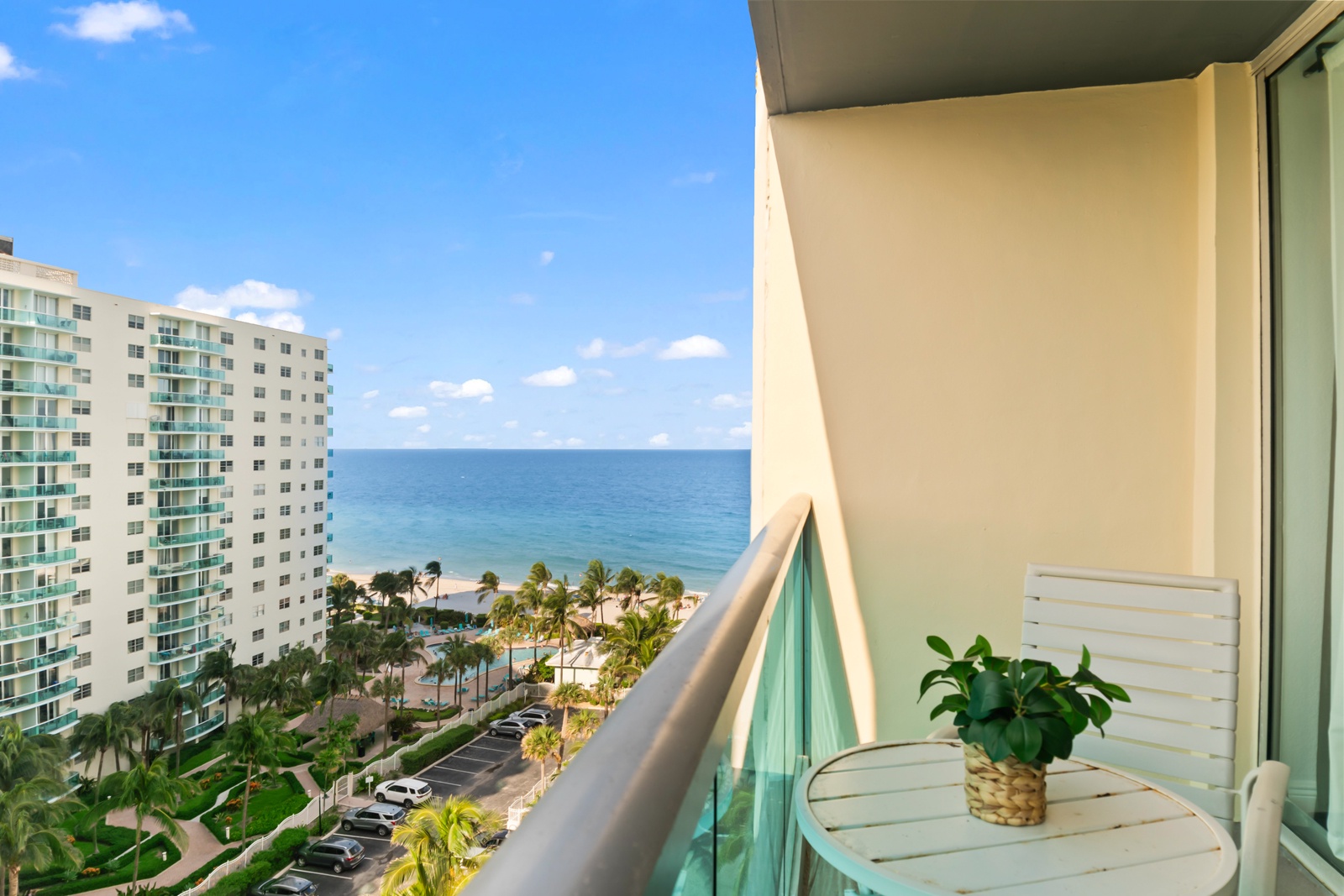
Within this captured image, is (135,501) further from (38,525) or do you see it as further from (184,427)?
(184,427)

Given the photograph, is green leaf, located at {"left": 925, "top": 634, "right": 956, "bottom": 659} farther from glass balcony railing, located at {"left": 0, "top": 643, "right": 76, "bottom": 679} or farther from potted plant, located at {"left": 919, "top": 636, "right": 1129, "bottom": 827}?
glass balcony railing, located at {"left": 0, "top": 643, "right": 76, "bottom": 679}

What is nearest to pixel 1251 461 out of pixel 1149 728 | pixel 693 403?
pixel 1149 728

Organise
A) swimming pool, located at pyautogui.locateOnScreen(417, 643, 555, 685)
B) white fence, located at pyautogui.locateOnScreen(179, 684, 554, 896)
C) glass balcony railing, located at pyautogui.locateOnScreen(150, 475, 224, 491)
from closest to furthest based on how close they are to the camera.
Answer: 1. white fence, located at pyautogui.locateOnScreen(179, 684, 554, 896)
2. glass balcony railing, located at pyautogui.locateOnScreen(150, 475, 224, 491)
3. swimming pool, located at pyautogui.locateOnScreen(417, 643, 555, 685)

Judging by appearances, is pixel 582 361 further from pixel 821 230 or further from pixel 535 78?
pixel 821 230

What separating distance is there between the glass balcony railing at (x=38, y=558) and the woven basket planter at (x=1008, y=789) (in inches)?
1246

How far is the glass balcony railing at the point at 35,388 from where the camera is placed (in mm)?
24237

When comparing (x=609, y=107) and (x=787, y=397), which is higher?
(x=609, y=107)

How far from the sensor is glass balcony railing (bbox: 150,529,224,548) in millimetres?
27734

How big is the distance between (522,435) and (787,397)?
73.1 metres

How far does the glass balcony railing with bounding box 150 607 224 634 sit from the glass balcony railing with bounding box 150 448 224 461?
5.89 m

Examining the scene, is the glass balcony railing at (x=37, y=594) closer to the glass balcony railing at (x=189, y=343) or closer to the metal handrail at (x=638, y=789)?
the glass balcony railing at (x=189, y=343)

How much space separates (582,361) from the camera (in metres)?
66.7

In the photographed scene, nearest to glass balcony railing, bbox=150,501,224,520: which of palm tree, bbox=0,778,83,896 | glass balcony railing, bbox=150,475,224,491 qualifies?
glass balcony railing, bbox=150,475,224,491

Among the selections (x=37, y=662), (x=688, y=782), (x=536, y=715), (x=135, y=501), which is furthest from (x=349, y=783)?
(x=688, y=782)
